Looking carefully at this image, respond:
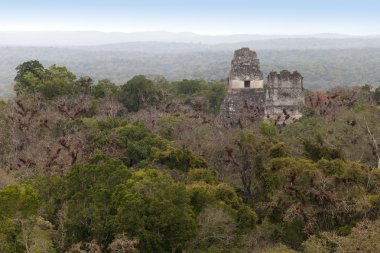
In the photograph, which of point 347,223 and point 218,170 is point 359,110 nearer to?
point 218,170

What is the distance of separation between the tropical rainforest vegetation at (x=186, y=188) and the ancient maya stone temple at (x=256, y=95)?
2.65 m

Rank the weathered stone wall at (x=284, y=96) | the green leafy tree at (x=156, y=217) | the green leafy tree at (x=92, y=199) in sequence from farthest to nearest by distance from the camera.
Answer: the weathered stone wall at (x=284, y=96)
the green leafy tree at (x=92, y=199)
the green leafy tree at (x=156, y=217)

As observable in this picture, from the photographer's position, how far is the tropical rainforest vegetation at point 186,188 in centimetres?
1305

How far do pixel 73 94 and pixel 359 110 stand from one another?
1944 centimetres

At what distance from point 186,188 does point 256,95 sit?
16.4 metres

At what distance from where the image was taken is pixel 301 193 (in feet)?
53.0

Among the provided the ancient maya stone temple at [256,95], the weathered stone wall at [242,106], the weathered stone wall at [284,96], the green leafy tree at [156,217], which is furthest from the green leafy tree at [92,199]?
the weathered stone wall at [284,96]

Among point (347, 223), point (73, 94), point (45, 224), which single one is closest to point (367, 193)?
point (347, 223)

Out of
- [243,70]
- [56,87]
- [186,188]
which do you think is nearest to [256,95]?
[243,70]

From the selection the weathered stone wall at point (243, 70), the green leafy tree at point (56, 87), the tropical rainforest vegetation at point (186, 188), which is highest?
the weathered stone wall at point (243, 70)

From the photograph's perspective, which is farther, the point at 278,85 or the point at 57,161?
the point at 278,85

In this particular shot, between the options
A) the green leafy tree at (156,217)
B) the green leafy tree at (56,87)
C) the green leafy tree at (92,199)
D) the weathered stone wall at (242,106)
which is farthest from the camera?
the green leafy tree at (56,87)

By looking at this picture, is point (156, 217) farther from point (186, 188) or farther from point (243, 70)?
point (243, 70)

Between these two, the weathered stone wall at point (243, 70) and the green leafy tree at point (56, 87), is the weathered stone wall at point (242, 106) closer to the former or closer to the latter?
the weathered stone wall at point (243, 70)
